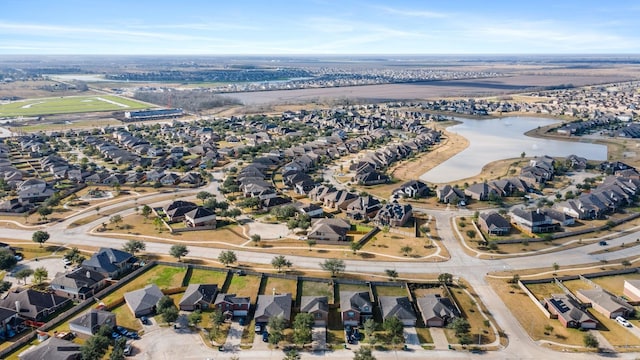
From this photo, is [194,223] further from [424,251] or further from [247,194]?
[424,251]

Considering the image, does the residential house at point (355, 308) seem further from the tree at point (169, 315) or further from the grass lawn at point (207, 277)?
the tree at point (169, 315)

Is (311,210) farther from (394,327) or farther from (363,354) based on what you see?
(363,354)

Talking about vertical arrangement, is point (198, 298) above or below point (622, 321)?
above

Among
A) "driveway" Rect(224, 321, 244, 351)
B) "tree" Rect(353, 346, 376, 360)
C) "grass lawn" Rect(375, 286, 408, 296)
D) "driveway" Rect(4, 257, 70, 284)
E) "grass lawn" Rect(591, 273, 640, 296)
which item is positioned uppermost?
"tree" Rect(353, 346, 376, 360)

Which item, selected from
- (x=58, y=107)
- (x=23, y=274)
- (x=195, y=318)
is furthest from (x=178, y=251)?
(x=58, y=107)

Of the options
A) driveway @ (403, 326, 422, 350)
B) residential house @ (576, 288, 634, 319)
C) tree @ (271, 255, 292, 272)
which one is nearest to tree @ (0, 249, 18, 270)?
tree @ (271, 255, 292, 272)

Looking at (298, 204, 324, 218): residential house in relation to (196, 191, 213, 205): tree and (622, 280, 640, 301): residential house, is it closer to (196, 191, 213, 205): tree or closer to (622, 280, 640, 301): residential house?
(196, 191, 213, 205): tree

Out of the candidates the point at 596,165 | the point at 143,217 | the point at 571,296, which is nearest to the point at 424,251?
the point at 571,296
